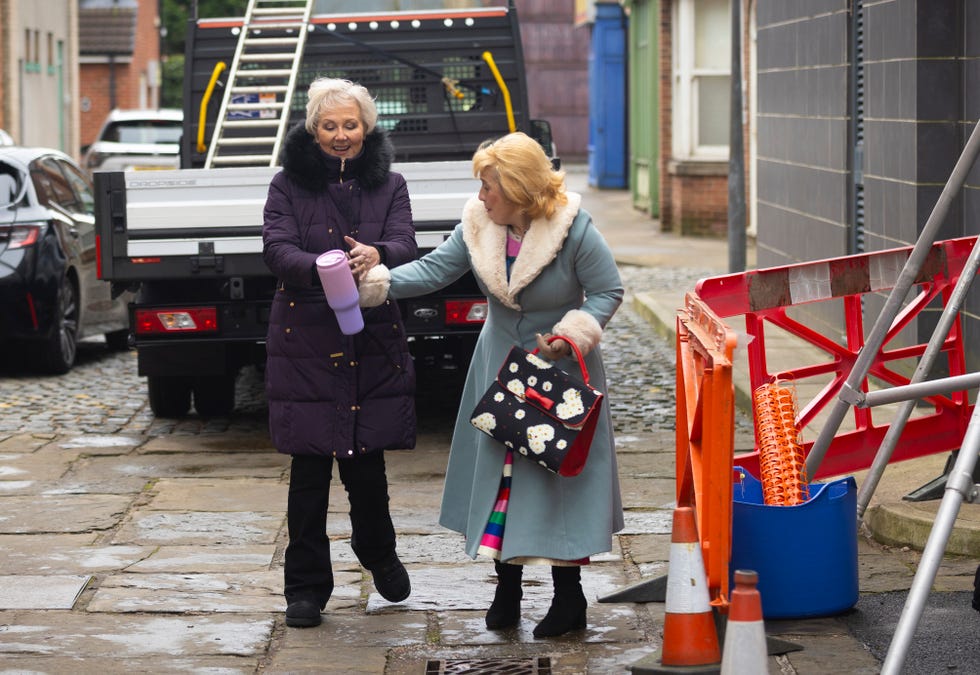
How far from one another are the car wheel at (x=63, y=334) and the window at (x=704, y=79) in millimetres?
13413

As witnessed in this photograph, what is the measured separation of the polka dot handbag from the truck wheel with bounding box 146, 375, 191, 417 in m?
5.07

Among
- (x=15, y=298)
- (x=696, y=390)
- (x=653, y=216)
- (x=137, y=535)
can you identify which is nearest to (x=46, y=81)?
(x=653, y=216)

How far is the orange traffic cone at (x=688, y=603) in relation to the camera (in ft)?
16.0

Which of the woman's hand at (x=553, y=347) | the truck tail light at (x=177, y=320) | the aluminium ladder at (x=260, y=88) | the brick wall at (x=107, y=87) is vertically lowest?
the truck tail light at (x=177, y=320)

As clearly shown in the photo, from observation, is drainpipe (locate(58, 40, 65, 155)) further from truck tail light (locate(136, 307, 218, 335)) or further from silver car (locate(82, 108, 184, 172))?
truck tail light (locate(136, 307, 218, 335))

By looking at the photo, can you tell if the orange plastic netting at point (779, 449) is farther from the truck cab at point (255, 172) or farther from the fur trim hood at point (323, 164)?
the truck cab at point (255, 172)

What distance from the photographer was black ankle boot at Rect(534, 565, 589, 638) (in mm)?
5605

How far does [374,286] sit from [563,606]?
118 cm

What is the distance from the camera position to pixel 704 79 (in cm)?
2444

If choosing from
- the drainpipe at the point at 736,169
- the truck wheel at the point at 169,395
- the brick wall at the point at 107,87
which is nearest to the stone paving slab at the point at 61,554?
the truck wheel at the point at 169,395

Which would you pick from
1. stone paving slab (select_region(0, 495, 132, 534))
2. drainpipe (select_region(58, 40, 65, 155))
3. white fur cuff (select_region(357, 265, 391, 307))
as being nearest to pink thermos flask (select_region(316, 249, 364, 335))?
white fur cuff (select_region(357, 265, 391, 307))

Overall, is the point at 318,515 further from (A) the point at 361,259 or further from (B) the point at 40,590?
(B) the point at 40,590

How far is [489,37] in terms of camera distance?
11523mm

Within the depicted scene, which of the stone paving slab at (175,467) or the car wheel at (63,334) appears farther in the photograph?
the car wheel at (63,334)
